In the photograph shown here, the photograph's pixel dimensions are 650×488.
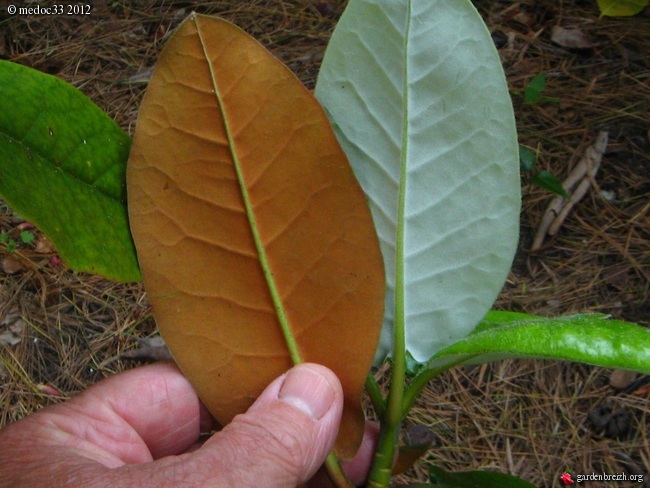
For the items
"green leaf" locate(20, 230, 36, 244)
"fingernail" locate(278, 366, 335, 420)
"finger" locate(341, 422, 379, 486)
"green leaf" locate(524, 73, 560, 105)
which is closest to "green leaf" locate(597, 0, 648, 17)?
"green leaf" locate(524, 73, 560, 105)

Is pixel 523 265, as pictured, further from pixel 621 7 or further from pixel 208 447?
pixel 208 447

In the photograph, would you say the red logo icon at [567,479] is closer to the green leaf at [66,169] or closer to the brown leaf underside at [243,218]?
the brown leaf underside at [243,218]

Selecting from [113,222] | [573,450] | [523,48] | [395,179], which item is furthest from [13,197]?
[523,48]

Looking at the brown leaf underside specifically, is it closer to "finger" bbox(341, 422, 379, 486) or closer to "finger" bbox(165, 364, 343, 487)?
"finger" bbox(165, 364, 343, 487)

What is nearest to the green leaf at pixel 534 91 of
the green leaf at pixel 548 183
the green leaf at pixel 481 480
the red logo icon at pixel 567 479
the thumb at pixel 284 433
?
the green leaf at pixel 548 183

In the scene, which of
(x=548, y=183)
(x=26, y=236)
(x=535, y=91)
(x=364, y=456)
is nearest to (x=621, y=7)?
(x=535, y=91)
